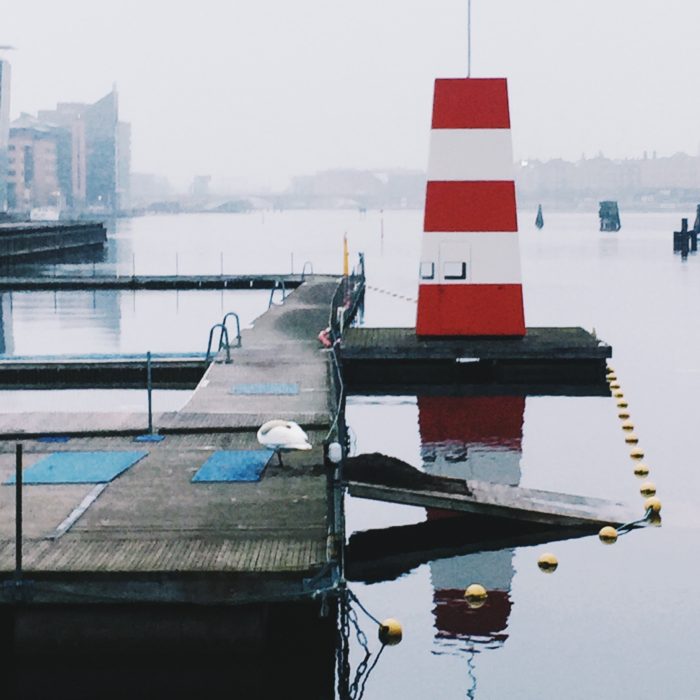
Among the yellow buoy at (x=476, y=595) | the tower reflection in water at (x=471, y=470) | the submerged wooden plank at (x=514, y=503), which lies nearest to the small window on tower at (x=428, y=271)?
the tower reflection in water at (x=471, y=470)

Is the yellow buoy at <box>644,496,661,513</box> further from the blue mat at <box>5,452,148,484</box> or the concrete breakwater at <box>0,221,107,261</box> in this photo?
the concrete breakwater at <box>0,221,107,261</box>

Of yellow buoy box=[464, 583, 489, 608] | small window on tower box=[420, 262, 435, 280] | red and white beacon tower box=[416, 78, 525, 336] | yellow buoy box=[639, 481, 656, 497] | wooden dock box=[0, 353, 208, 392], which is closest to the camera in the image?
yellow buoy box=[464, 583, 489, 608]

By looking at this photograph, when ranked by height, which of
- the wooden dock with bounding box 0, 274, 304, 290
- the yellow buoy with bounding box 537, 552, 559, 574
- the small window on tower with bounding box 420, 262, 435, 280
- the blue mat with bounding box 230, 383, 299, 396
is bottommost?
the yellow buoy with bounding box 537, 552, 559, 574

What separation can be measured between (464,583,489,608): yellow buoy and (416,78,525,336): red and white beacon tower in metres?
10.2

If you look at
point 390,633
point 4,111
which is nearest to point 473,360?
point 390,633

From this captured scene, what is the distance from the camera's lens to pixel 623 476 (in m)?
16.0

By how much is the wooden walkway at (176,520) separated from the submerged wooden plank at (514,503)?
753 mm

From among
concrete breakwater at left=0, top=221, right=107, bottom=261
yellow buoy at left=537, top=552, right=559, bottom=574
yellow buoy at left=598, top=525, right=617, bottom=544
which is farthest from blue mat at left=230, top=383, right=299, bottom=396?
concrete breakwater at left=0, top=221, right=107, bottom=261

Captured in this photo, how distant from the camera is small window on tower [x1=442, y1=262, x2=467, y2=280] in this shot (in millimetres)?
20297

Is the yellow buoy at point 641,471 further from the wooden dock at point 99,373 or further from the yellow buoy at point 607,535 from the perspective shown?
the wooden dock at point 99,373

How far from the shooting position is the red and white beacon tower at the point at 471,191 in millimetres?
20219

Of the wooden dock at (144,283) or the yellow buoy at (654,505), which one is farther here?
the wooden dock at (144,283)

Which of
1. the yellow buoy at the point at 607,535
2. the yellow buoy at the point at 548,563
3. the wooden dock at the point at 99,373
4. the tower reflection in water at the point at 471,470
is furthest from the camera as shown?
the wooden dock at the point at 99,373

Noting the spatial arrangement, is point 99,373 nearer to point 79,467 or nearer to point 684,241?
point 79,467
